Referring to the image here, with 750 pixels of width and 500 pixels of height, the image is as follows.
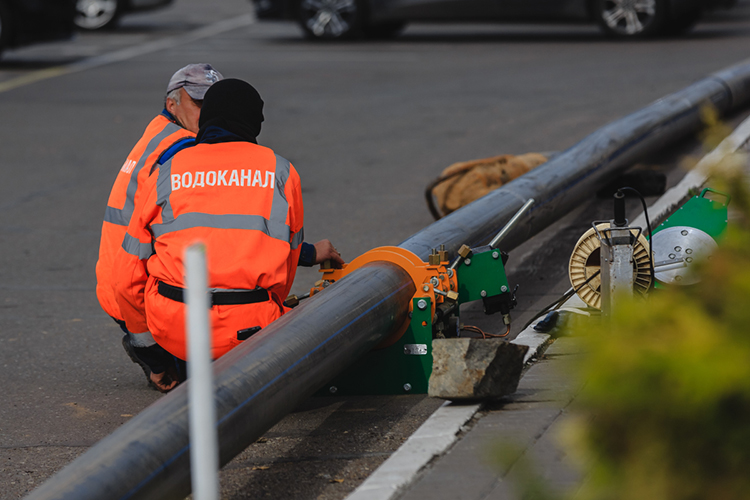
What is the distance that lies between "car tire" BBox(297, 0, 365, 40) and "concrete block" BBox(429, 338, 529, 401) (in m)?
14.6

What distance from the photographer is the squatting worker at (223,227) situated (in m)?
4.19

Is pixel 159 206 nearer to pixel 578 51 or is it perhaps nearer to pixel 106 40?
pixel 578 51

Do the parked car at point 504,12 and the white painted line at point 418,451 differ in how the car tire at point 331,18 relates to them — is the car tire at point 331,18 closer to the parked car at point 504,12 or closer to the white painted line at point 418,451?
the parked car at point 504,12

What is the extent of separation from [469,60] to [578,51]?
1666 millimetres

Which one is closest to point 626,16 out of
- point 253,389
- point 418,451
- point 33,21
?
point 33,21

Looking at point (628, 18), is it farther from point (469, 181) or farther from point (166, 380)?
point (166, 380)

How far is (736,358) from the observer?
5.36ft

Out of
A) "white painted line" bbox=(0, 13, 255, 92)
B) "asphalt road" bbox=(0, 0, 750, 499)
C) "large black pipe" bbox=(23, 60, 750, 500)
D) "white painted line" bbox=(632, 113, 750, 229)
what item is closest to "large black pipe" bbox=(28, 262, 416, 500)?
"large black pipe" bbox=(23, 60, 750, 500)

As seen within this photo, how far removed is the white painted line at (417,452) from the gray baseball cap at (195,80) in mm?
1818

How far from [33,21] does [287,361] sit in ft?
43.7

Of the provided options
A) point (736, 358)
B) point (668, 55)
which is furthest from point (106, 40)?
point (736, 358)

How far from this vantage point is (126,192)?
4715 millimetres

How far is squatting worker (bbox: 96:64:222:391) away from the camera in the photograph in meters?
4.60

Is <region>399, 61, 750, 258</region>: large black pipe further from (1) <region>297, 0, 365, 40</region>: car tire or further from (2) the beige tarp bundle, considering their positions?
(1) <region>297, 0, 365, 40</region>: car tire
